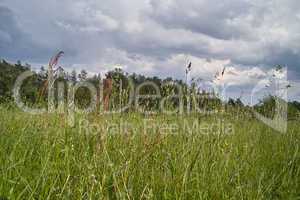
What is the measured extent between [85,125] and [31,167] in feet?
4.20

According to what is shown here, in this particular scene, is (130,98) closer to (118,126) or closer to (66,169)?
(118,126)

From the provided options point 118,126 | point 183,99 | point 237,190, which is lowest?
point 237,190

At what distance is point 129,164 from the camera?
2.72m

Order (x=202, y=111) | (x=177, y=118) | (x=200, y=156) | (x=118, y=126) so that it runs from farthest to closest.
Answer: (x=202, y=111) → (x=177, y=118) → (x=118, y=126) → (x=200, y=156)

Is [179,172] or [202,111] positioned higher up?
[202,111]

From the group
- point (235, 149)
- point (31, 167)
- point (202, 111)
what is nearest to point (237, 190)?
point (235, 149)

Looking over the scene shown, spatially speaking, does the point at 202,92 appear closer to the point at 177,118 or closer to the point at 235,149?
the point at 177,118

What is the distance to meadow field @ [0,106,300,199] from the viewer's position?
239 cm

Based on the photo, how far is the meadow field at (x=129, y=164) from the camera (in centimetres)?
239

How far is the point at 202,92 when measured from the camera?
5.41 meters

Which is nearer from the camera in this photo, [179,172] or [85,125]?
[179,172]

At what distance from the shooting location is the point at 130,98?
516 cm

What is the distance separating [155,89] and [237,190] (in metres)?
2.92

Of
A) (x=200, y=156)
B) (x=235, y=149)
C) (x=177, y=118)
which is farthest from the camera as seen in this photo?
(x=177, y=118)
